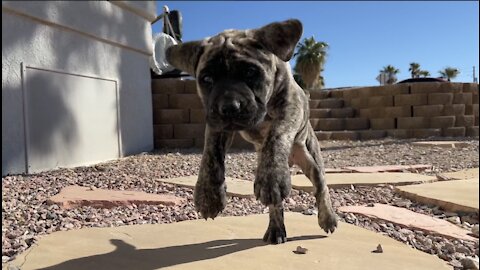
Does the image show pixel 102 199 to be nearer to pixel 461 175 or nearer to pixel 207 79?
pixel 207 79

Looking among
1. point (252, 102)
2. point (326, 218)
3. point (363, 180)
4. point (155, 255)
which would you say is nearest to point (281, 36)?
point (252, 102)

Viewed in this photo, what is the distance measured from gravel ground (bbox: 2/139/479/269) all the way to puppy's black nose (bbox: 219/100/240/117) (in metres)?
1.48

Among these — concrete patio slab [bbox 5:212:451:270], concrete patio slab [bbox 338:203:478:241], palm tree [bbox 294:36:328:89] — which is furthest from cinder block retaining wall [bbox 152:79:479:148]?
palm tree [bbox 294:36:328:89]

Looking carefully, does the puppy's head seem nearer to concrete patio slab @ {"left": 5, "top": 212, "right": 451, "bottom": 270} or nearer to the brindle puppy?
the brindle puppy

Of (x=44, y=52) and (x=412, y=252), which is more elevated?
(x=44, y=52)

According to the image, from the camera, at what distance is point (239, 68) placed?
2.39m

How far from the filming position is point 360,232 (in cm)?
319

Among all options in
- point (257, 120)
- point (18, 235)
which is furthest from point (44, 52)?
point (257, 120)

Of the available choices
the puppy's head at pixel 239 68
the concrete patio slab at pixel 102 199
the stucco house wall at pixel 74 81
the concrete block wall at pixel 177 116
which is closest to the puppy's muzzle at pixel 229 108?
the puppy's head at pixel 239 68

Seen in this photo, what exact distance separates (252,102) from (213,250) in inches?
38.5

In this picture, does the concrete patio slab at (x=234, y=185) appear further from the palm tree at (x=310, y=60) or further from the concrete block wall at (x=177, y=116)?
the palm tree at (x=310, y=60)

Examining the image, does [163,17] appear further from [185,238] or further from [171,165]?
[185,238]

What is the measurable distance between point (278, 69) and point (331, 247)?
113 centimetres

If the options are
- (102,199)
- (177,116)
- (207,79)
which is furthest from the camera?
(177,116)
